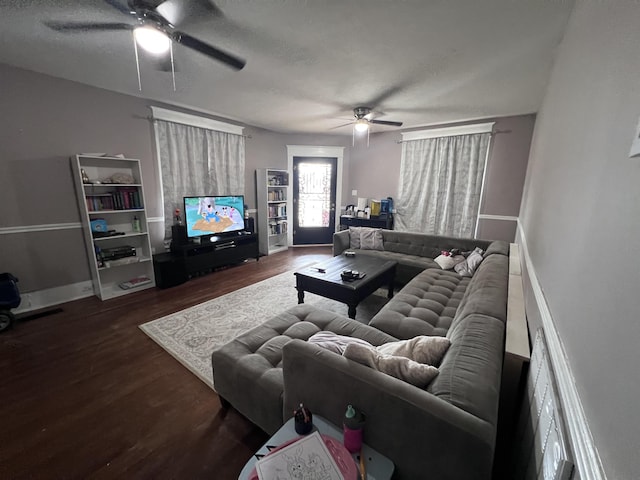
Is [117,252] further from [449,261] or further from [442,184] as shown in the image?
[442,184]

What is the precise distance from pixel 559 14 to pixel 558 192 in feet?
4.02

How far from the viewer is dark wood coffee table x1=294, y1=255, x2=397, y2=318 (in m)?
2.47

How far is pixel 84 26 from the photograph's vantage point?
1.65 metres

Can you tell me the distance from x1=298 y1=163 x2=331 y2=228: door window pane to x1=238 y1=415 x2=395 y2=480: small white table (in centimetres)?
486

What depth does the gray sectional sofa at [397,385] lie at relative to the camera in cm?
81

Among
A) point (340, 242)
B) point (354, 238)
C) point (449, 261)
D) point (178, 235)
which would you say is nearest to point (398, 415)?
point (449, 261)

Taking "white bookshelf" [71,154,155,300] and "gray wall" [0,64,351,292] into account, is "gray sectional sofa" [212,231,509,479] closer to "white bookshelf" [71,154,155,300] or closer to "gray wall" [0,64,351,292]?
"white bookshelf" [71,154,155,300]

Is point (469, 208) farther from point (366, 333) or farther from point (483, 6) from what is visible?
point (366, 333)

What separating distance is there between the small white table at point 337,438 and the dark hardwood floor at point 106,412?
57cm

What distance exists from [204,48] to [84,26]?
0.75 meters

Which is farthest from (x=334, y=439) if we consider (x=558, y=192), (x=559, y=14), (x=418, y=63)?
(x=418, y=63)

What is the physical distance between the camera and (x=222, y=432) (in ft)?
4.92

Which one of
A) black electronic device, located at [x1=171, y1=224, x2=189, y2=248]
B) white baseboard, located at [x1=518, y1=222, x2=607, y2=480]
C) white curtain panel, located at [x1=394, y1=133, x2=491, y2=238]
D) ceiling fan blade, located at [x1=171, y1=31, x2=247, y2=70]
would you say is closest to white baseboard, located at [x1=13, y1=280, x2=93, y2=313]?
black electronic device, located at [x1=171, y1=224, x2=189, y2=248]

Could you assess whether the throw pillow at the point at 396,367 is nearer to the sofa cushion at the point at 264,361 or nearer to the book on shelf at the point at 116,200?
the sofa cushion at the point at 264,361
